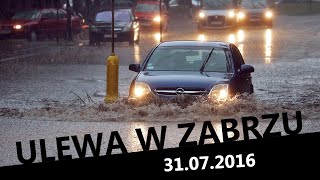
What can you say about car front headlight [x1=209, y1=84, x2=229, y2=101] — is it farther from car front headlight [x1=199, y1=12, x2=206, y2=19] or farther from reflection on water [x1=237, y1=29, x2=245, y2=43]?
car front headlight [x1=199, y1=12, x2=206, y2=19]

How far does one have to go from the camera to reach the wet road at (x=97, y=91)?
611 inches

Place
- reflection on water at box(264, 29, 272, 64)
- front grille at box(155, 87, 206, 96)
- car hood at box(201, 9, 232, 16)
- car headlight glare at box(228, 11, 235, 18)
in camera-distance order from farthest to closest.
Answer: car headlight glare at box(228, 11, 235, 18) → car hood at box(201, 9, 232, 16) → reflection on water at box(264, 29, 272, 64) → front grille at box(155, 87, 206, 96)

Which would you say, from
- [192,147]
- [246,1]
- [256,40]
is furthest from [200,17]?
[192,147]

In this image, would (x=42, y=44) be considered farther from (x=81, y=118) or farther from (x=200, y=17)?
(x=81, y=118)

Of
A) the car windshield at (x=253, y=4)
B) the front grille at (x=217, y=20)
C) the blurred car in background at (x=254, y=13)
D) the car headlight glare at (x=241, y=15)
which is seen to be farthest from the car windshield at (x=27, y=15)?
the car windshield at (x=253, y=4)

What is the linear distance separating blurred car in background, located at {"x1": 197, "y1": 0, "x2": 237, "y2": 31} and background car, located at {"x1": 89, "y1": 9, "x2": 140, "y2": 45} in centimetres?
1242

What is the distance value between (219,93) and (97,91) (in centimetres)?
713

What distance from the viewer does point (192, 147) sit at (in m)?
7.64

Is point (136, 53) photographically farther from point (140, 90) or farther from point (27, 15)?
point (140, 90)

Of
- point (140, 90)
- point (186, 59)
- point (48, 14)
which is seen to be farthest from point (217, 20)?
point (140, 90)

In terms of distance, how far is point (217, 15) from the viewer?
56625 mm

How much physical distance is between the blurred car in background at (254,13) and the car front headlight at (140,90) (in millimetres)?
44384

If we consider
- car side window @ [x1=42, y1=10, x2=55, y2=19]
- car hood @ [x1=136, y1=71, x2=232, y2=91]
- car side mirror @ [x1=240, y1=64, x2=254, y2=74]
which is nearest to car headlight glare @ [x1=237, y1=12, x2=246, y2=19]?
car side window @ [x1=42, y1=10, x2=55, y2=19]

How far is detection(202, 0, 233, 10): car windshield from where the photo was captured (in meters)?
57.3
